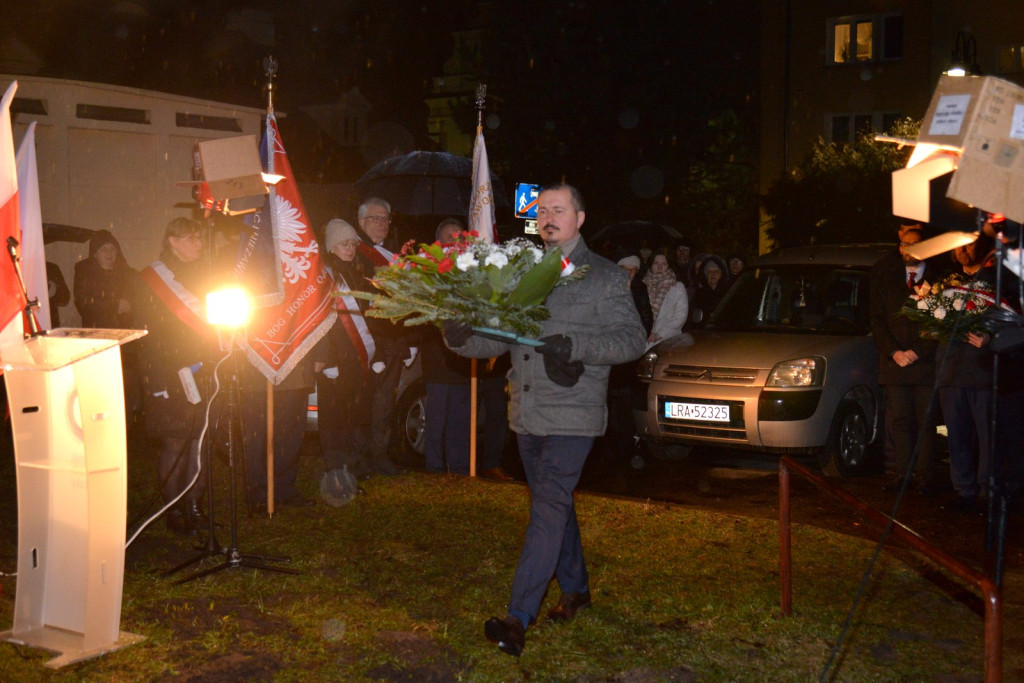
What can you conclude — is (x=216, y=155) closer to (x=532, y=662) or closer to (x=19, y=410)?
(x=19, y=410)

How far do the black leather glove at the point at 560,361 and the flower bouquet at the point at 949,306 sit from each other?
368 centimetres

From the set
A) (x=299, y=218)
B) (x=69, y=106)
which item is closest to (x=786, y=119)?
(x=69, y=106)

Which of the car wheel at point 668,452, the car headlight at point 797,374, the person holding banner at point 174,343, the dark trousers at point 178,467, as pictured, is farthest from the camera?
the car wheel at point 668,452

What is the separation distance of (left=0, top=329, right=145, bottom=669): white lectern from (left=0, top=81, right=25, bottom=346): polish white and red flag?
3.4 inches

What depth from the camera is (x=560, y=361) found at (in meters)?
4.70

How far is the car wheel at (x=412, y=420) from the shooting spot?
10.1 m

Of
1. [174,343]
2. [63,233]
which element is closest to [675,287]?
[174,343]

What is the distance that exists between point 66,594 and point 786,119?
33.7 metres

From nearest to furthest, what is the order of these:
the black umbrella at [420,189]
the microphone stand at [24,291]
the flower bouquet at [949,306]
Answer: the microphone stand at [24,291]
the flower bouquet at [949,306]
the black umbrella at [420,189]

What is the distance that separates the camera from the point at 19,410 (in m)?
4.85

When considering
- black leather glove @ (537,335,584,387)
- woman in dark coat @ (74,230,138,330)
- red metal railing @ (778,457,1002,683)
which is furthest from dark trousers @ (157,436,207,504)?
red metal railing @ (778,457,1002,683)

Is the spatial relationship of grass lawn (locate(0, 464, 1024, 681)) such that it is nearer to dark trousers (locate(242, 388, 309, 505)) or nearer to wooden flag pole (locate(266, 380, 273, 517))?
wooden flag pole (locate(266, 380, 273, 517))

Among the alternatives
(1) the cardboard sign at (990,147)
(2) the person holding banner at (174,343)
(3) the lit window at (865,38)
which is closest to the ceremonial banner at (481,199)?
(2) the person holding banner at (174,343)

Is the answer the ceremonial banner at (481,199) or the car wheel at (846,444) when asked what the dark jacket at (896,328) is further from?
the ceremonial banner at (481,199)
